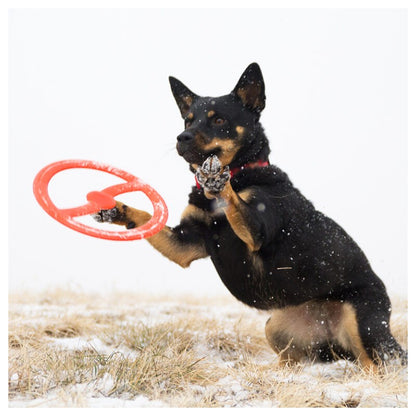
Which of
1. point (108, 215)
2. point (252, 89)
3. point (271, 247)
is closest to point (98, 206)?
point (108, 215)

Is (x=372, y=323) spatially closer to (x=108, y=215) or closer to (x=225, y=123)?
(x=225, y=123)

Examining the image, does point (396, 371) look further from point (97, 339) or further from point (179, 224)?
point (97, 339)

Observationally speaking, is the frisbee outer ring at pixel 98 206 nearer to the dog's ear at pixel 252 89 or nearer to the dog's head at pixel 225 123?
the dog's head at pixel 225 123

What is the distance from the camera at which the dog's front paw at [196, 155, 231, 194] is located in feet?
10.1

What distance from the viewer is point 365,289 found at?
412 centimetres

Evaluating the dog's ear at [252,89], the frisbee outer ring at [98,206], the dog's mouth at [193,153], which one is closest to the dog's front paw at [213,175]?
the frisbee outer ring at [98,206]

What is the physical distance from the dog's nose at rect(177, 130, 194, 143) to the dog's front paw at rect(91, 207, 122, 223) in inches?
27.3

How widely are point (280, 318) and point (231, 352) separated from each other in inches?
23.5

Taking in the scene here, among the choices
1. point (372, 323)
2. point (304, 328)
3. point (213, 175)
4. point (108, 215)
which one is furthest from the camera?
point (304, 328)

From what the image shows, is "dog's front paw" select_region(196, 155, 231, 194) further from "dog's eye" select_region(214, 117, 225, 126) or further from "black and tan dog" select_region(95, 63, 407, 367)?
"dog's eye" select_region(214, 117, 225, 126)

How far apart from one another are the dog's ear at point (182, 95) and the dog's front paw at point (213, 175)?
4.09 feet

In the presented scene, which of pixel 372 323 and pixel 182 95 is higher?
pixel 182 95

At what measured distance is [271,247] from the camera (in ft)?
12.5

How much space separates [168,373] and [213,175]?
4.07 ft
